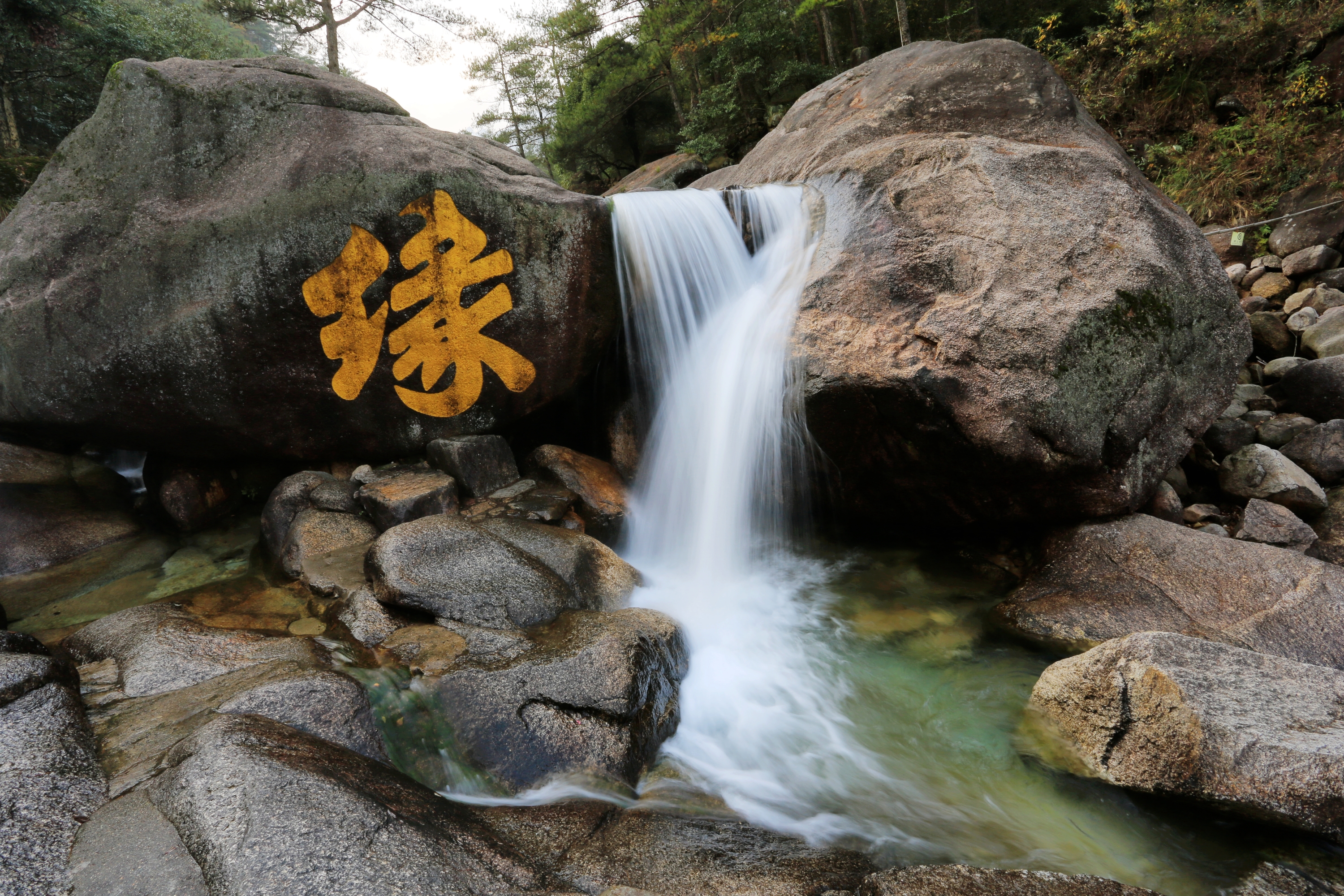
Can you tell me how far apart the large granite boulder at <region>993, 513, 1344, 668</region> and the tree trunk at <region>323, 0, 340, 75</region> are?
19.5m

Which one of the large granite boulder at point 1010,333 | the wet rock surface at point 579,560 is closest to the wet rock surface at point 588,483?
the wet rock surface at point 579,560

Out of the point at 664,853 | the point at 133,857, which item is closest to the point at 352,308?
the point at 133,857

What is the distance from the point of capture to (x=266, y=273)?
202 inches

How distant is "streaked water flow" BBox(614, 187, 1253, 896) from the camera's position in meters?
2.88

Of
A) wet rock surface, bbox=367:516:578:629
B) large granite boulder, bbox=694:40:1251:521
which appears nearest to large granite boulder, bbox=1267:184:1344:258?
large granite boulder, bbox=694:40:1251:521

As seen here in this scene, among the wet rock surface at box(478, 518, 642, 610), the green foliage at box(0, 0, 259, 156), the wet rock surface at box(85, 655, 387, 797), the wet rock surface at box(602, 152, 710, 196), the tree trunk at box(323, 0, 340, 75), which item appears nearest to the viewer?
the wet rock surface at box(85, 655, 387, 797)

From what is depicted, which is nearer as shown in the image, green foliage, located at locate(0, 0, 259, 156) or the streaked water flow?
the streaked water flow

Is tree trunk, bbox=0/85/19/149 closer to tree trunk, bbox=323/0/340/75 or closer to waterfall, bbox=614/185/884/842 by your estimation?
tree trunk, bbox=323/0/340/75

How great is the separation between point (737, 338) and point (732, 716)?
3.42 m

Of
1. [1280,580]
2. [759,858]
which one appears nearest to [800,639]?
[759,858]

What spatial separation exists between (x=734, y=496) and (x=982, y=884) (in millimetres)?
3803

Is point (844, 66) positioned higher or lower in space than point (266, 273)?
higher

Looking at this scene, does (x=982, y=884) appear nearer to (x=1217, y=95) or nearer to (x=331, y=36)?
(x=1217, y=95)

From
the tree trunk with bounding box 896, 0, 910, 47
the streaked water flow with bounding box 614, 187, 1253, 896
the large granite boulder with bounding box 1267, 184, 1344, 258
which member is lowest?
the streaked water flow with bounding box 614, 187, 1253, 896
